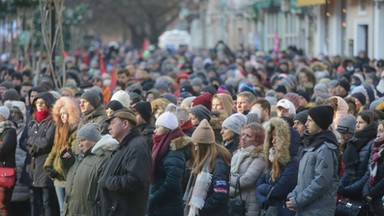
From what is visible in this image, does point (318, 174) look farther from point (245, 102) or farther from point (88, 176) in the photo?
point (245, 102)

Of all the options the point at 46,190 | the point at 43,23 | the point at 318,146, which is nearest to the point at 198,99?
the point at 46,190

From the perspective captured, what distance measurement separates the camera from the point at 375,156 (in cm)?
1308

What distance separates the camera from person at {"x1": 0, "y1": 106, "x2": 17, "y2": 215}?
54.0ft

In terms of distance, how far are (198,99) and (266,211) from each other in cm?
400

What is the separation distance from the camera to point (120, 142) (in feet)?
40.1

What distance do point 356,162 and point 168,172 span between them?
215 cm

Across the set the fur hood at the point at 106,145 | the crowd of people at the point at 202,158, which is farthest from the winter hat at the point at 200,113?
the fur hood at the point at 106,145

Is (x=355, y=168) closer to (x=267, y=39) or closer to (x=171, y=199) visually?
(x=171, y=199)

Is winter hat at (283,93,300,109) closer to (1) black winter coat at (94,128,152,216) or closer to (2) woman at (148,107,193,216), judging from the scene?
(2) woman at (148,107,193,216)

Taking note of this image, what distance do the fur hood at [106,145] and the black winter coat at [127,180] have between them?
23.9 inches

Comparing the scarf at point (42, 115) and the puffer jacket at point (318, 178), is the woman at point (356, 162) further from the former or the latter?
the scarf at point (42, 115)

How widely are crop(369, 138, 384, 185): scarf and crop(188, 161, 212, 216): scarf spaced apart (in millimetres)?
1746

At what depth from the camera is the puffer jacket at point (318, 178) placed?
39.5 ft

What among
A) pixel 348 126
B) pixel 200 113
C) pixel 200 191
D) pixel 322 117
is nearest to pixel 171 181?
pixel 200 191
